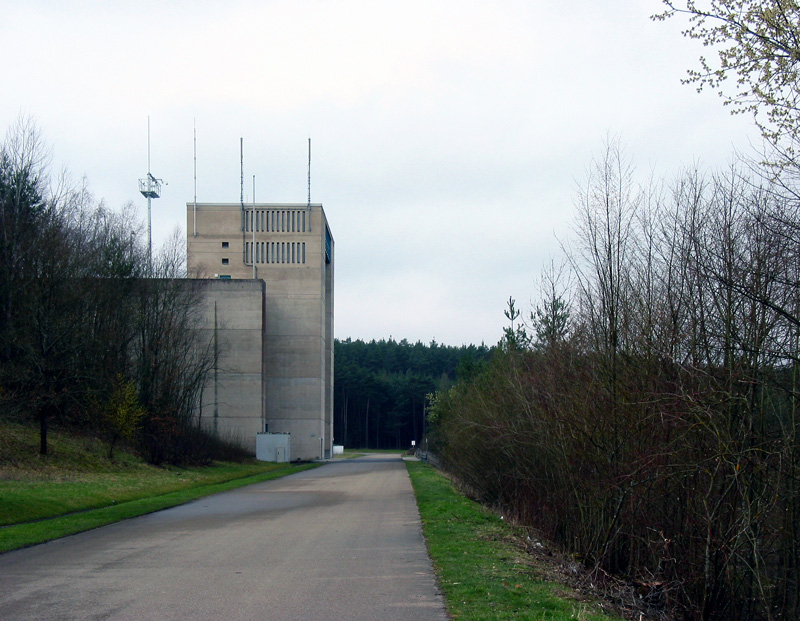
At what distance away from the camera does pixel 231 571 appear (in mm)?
10703

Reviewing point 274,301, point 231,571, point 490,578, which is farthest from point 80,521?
point 274,301

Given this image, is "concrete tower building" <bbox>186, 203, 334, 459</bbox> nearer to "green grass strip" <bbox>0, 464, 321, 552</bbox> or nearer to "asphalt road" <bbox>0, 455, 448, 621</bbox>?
"green grass strip" <bbox>0, 464, 321, 552</bbox>

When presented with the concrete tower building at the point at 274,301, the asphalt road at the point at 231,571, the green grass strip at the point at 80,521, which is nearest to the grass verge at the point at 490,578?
the asphalt road at the point at 231,571

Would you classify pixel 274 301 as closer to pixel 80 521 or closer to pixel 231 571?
pixel 80 521

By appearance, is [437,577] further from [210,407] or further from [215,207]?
[215,207]

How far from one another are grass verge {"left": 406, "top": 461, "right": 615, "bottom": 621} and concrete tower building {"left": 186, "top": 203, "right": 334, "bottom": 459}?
48691 mm

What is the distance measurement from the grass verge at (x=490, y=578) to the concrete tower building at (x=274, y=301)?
160ft

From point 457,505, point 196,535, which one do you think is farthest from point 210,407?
point 196,535

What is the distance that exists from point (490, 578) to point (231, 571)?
11.9 feet

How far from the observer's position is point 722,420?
34.9 feet

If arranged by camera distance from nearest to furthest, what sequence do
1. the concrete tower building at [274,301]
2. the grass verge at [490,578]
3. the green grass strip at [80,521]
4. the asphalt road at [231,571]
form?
1. the grass verge at [490,578]
2. the asphalt road at [231,571]
3. the green grass strip at [80,521]
4. the concrete tower building at [274,301]

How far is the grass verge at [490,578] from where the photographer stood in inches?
320

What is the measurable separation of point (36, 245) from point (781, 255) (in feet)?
105

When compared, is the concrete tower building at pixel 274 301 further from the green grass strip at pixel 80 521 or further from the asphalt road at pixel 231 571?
the asphalt road at pixel 231 571
